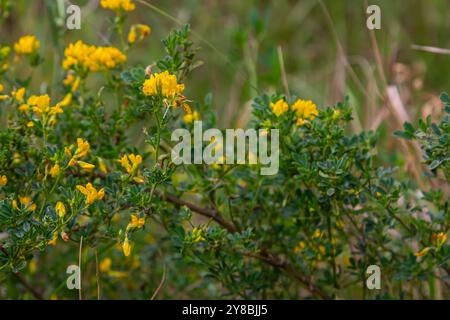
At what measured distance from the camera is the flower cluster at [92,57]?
176 cm

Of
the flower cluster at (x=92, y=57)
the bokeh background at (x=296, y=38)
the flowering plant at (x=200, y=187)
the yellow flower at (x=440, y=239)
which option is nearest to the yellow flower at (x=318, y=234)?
the flowering plant at (x=200, y=187)

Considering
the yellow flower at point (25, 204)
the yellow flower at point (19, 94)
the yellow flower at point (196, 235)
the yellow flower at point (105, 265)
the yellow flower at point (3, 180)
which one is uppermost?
the yellow flower at point (19, 94)

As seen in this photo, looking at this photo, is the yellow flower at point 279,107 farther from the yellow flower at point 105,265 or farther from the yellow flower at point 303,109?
the yellow flower at point 105,265

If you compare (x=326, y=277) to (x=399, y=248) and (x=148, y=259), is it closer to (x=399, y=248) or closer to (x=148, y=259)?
(x=399, y=248)

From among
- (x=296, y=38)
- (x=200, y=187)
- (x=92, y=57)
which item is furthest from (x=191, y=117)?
(x=296, y=38)

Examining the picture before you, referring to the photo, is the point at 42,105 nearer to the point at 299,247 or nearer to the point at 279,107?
the point at 279,107

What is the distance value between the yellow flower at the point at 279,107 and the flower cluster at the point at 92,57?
0.41 meters

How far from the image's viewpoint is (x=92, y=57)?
1759 mm

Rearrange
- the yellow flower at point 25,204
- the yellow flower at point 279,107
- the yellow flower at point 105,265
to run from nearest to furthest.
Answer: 1. the yellow flower at point 25,204
2. the yellow flower at point 279,107
3. the yellow flower at point 105,265

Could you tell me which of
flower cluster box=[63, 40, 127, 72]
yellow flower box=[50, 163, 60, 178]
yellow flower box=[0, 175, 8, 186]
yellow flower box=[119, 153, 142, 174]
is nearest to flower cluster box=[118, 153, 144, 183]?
yellow flower box=[119, 153, 142, 174]

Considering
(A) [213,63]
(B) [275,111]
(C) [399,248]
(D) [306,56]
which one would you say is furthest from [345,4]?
(B) [275,111]

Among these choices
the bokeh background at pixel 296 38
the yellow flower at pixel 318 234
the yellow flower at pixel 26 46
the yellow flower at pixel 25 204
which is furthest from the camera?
the bokeh background at pixel 296 38

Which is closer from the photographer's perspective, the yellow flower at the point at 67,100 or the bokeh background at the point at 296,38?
the yellow flower at the point at 67,100

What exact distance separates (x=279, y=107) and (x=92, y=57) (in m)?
0.48
